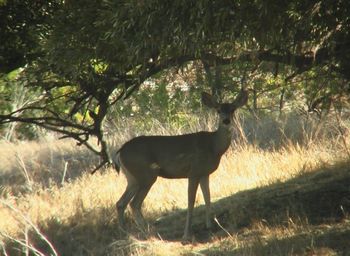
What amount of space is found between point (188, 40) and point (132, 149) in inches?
182

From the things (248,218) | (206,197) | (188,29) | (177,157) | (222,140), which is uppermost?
(188,29)

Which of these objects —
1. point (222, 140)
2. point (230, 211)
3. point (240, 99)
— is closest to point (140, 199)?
point (230, 211)

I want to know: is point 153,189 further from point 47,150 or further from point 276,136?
point 47,150

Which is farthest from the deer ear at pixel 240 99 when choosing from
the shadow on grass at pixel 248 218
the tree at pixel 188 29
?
the tree at pixel 188 29

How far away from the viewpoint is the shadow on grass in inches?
370

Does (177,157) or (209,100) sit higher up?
(209,100)

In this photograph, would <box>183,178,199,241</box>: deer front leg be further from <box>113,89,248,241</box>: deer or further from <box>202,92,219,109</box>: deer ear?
<box>202,92,219,109</box>: deer ear

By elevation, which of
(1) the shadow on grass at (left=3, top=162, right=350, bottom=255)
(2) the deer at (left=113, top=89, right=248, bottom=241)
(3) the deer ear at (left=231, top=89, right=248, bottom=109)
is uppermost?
(3) the deer ear at (left=231, top=89, right=248, bottom=109)

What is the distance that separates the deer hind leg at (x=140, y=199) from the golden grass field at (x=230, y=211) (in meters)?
0.20

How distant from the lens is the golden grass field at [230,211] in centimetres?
884

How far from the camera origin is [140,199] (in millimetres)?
11016

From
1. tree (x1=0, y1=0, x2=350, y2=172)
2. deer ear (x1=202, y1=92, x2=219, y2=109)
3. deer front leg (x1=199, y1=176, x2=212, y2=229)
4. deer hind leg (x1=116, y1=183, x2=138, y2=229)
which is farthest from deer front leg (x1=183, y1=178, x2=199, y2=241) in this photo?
tree (x1=0, y1=0, x2=350, y2=172)

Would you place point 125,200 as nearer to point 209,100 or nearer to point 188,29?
point 209,100

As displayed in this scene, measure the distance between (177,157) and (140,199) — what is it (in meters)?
0.91
